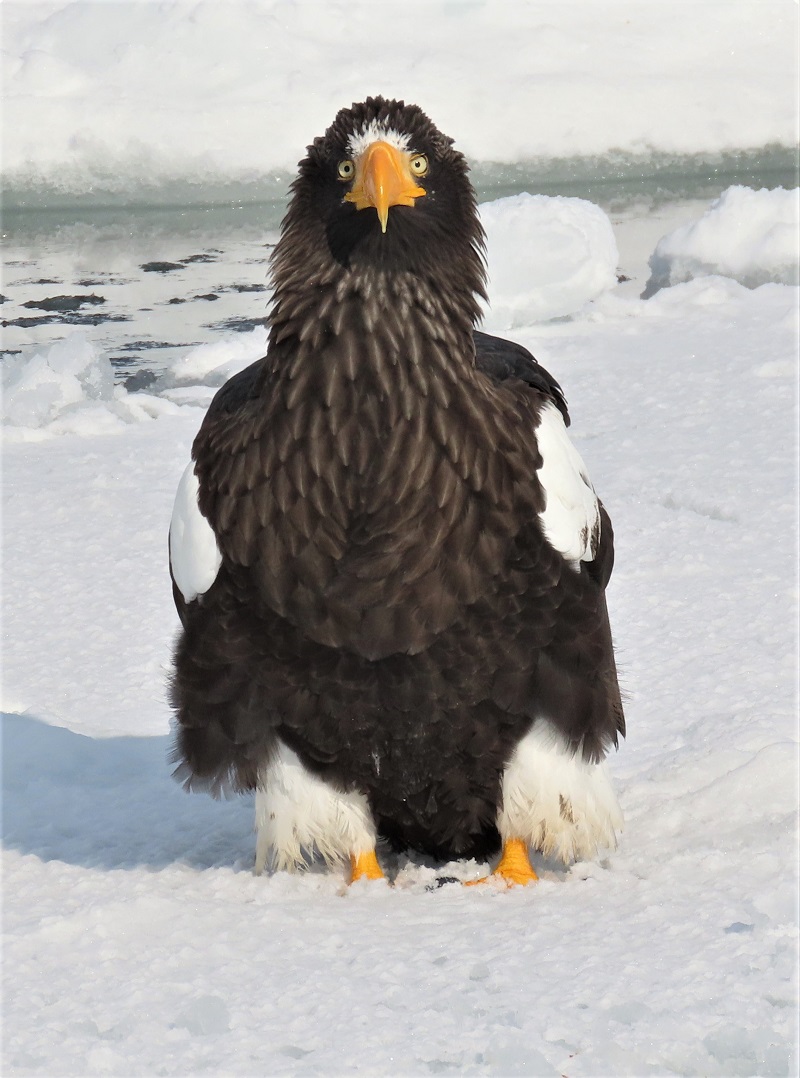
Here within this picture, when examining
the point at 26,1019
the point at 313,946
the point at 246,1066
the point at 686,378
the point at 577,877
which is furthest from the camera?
the point at 686,378

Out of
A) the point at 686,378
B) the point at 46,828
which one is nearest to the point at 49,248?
the point at 686,378

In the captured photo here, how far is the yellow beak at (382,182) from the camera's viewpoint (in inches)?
109

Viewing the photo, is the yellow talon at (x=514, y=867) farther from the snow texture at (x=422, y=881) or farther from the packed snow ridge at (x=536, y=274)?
the packed snow ridge at (x=536, y=274)

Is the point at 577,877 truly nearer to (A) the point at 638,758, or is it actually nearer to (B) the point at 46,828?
(A) the point at 638,758

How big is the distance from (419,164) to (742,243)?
706 centimetres

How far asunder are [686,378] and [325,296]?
14.7 feet

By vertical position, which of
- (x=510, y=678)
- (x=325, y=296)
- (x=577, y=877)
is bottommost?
(x=577, y=877)

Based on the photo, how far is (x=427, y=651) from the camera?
9.45 ft

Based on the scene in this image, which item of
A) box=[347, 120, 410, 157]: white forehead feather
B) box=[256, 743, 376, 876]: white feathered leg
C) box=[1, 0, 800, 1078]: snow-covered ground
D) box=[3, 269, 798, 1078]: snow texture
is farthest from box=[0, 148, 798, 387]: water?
box=[256, 743, 376, 876]: white feathered leg

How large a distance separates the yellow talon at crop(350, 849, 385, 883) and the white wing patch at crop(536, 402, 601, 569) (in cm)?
88

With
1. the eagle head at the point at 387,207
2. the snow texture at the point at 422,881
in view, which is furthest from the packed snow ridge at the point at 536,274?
the eagle head at the point at 387,207

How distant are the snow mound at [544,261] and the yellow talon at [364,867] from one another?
6.11 meters

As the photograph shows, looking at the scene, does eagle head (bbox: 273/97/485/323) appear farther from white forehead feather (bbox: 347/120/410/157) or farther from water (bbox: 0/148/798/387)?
water (bbox: 0/148/798/387)

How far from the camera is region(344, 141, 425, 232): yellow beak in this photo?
9.06 ft
